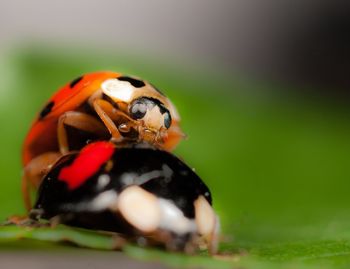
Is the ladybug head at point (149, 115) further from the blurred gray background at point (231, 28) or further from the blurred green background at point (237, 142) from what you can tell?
the blurred gray background at point (231, 28)

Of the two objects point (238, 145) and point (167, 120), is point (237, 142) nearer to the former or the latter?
point (238, 145)

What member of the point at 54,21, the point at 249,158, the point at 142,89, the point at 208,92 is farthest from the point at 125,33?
the point at 142,89

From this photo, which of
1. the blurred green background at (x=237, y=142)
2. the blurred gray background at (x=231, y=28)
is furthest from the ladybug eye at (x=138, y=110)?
the blurred gray background at (x=231, y=28)

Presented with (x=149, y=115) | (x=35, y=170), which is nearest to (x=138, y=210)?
(x=149, y=115)

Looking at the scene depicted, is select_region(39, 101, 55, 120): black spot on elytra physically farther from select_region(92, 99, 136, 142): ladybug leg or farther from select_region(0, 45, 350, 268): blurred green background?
select_region(0, 45, 350, 268): blurred green background

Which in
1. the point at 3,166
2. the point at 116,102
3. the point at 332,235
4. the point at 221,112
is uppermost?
the point at 221,112

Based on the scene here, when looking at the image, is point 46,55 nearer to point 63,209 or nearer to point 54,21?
point 63,209

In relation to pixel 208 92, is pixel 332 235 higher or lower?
lower

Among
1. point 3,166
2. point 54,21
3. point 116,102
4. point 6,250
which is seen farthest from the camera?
point 54,21
